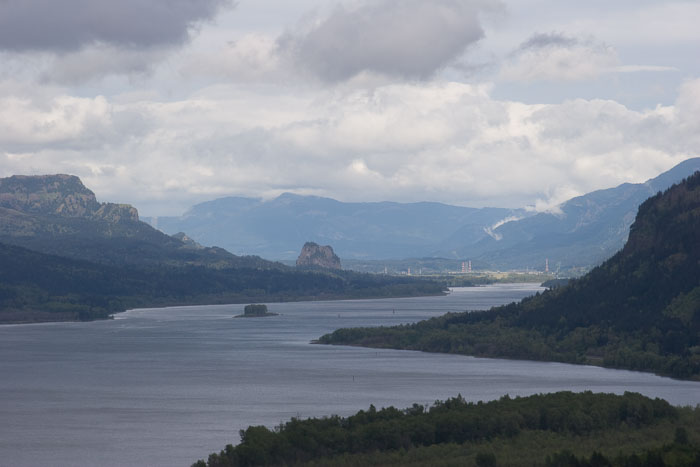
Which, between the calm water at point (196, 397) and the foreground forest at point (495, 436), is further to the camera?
the calm water at point (196, 397)

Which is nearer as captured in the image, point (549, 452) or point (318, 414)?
point (549, 452)

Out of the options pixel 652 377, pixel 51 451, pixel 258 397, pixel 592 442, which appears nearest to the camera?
pixel 592 442

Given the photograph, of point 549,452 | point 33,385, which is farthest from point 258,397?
point 549,452

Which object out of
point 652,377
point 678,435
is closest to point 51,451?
point 678,435

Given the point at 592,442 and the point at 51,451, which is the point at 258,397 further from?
the point at 592,442

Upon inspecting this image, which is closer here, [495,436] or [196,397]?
[495,436]

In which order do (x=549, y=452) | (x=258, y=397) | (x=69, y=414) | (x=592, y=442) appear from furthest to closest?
(x=258, y=397)
(x=69, y=414)
(x=592, y=442)
(x=549, y=452)

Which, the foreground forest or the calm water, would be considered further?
the calm water
